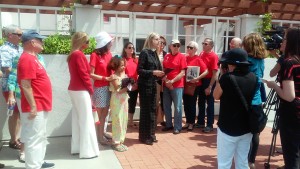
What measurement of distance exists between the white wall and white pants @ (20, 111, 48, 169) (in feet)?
5.50

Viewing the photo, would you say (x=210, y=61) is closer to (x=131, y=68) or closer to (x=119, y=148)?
(x=131, y=68)

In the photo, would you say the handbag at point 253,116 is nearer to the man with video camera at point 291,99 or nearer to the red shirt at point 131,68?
the man with video camera at point 291,99

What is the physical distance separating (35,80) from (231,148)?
2.38 m

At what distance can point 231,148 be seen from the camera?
3148mm

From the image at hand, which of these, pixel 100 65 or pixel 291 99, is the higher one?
pixel 100 65

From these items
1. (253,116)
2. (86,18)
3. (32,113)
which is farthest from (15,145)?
(253,116)

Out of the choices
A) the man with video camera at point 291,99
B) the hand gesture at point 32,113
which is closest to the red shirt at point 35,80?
the hand gesture at point 32,113

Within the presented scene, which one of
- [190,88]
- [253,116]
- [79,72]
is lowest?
[190,88]

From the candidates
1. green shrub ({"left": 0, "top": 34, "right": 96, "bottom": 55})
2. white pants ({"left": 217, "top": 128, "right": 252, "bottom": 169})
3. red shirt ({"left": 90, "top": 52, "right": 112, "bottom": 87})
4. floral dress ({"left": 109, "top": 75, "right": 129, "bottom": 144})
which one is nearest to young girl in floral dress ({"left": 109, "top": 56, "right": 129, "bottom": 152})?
floral dress ({"left": 109, "top": 75, "right": 129, "bottom": 144})

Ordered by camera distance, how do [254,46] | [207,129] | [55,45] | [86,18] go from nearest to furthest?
[254,46], [55,45], [207,129], [86,18]

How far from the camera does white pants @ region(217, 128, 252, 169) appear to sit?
3.12m

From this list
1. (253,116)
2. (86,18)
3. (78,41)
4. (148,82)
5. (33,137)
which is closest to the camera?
(253,116)

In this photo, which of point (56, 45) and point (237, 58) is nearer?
point (237, 58)

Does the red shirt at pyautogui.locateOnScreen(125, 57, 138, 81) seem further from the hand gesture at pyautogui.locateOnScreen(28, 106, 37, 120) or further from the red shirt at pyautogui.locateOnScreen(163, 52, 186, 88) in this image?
the hand gesture at pyautogui.locateOnScreen(28, 106, 37, 120)
